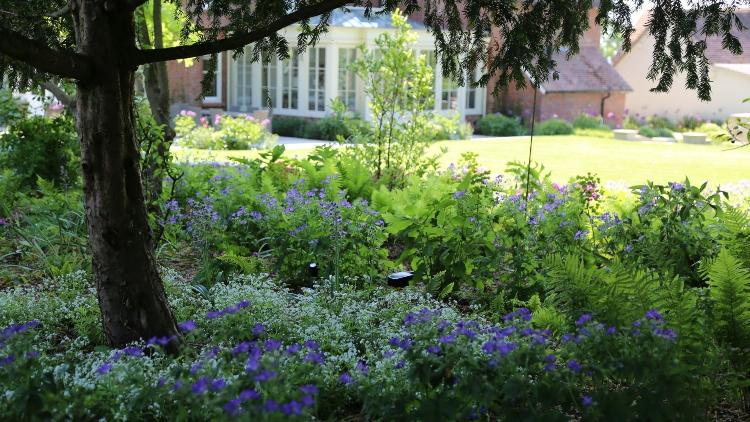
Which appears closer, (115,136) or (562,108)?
(115,136)

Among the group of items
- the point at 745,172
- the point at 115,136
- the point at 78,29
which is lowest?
the point at 745,172

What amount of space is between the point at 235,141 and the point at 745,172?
10120 mm

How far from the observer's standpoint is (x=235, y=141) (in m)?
18.5

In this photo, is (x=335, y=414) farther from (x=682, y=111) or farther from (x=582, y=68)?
(x=682, y=111)

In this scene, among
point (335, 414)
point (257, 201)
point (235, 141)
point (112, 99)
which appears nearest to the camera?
point (335, 414)

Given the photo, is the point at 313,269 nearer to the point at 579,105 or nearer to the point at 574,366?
the point at 574,366

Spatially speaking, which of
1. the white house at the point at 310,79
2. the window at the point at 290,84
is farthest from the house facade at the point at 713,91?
the window at the point at 290,84

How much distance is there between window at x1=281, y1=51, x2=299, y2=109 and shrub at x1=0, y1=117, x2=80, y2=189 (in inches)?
631

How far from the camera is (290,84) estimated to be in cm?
2525

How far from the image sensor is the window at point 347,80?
81.6 feet

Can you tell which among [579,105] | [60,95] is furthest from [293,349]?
[579,105]

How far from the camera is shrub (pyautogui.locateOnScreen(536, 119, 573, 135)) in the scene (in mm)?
25469

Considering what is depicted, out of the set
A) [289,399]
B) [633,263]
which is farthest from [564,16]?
[289,399]

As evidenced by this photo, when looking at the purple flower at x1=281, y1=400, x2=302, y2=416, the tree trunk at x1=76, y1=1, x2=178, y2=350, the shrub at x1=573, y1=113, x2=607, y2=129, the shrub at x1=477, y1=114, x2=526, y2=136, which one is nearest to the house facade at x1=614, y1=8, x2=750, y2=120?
the shrub at x1=573, y1=113, x2=607, y2=129
